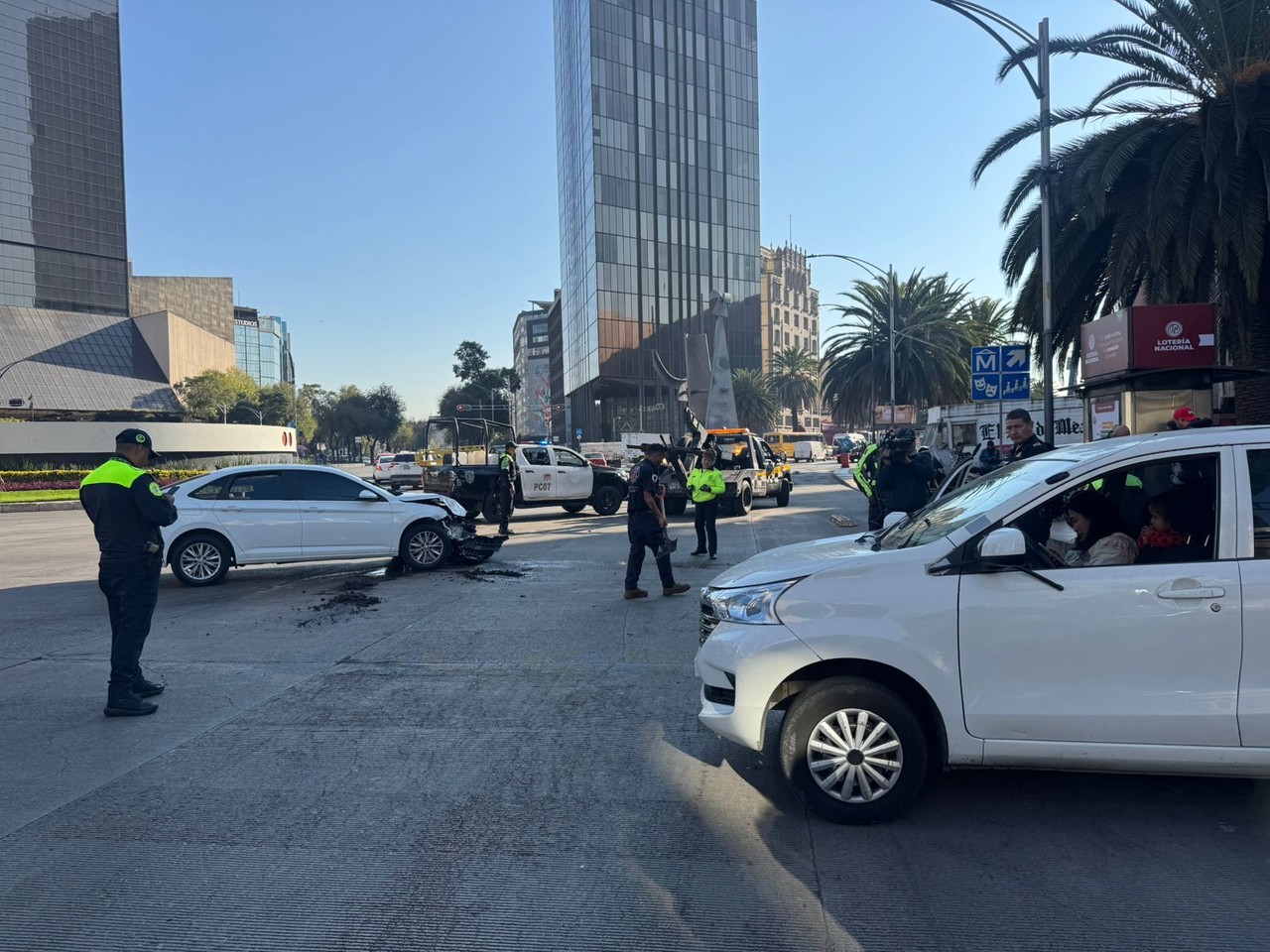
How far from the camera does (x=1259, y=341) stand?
52.9ft

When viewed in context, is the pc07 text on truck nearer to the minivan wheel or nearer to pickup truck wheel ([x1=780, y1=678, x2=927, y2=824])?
the minivan wheel

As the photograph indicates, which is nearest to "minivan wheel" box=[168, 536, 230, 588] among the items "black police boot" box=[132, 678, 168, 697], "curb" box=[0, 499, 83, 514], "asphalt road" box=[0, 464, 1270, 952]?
"asphalt road" box=[0, 464, 1270, 952]

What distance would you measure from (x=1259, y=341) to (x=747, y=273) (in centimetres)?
6633

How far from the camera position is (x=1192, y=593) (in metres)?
3.79

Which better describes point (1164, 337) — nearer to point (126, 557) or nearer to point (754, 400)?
point (126, 557)

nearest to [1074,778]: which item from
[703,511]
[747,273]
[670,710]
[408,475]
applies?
[670,710]

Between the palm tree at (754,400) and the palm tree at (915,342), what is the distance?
92.1 feet

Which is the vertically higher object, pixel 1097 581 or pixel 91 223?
pixel 91 223

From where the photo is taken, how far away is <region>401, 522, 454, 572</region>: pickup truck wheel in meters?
12.1

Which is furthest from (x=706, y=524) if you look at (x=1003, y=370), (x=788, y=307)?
(x=788, y=307)

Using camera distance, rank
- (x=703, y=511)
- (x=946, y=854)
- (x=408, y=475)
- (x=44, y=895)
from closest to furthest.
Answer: (x=44, y=895) → (x=946, y=854) → (x=703, y=511) → (x=408, y=475)

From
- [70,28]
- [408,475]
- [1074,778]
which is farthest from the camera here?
[70,28]

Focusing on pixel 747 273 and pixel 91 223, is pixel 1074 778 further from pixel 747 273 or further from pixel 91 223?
pixel 91 223

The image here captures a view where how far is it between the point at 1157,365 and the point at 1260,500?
36.1ft
